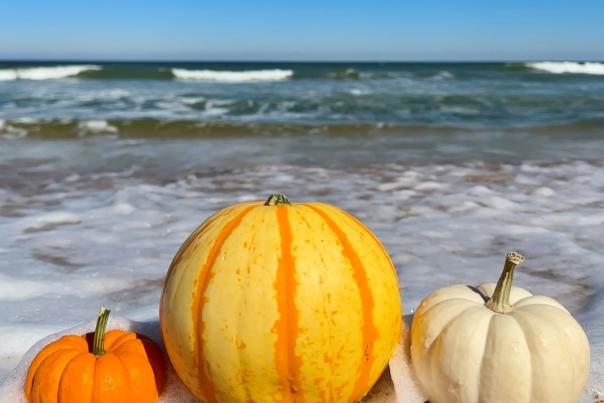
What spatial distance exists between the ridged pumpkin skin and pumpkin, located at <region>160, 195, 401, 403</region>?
14cm

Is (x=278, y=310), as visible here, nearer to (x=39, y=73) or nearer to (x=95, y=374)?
(x=95, y=374)

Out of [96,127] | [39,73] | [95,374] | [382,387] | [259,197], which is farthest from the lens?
[39,73]

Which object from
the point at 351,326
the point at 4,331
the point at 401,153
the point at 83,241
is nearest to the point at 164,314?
the point at 351,326

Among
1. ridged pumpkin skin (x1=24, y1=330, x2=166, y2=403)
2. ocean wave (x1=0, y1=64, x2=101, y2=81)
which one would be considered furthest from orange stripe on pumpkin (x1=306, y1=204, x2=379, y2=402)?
ocean wave (x1=0, y1=64, x2=101, y2=81)

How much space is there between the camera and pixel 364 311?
4.88 feet

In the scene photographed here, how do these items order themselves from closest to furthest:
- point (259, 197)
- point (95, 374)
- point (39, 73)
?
1. point (95, 374)
2. point (259, 197)
3. point (39, 73)

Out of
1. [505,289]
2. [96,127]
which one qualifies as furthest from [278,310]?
[96,127]

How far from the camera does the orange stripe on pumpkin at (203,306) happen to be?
4.80 ft

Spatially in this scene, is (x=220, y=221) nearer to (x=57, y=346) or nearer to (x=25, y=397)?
(x=57, y=346)

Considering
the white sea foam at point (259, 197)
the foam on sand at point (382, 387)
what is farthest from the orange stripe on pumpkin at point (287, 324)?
the white sea foam at point (259, 197)

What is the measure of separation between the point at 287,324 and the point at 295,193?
153 inches

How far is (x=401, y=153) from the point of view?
7309 mm

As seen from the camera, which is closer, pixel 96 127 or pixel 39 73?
pixel 96 127

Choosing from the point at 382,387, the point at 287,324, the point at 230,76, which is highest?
the point at 287,324
